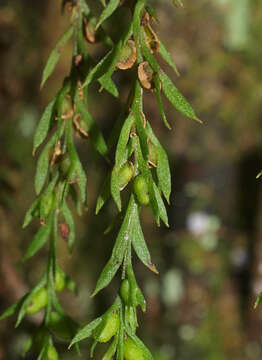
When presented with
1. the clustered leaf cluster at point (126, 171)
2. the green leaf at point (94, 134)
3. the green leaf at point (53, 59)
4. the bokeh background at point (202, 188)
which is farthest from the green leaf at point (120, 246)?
the bokeh background at point (202, 188)

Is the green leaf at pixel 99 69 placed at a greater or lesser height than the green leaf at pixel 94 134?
greater

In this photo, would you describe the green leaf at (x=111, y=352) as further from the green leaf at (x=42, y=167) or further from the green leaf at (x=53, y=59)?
the green leaf at (x=53, y=59)

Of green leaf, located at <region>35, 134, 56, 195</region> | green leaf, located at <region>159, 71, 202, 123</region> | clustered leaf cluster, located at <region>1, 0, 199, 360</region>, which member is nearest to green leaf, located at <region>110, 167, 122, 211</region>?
clustered leaf cluster, located at <region>1, 0, 199, 360</region>

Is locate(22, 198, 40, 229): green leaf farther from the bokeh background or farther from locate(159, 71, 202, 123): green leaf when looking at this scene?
the bokeh background

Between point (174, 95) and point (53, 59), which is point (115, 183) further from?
point (53, 59)

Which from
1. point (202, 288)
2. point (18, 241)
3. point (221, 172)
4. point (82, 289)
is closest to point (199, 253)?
point (202, 288)

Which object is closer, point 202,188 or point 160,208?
point 160,208

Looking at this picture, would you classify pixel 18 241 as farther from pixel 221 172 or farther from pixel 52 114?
pixel 52 114

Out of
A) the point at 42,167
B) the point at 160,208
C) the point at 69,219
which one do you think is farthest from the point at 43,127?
the point at 160,208
